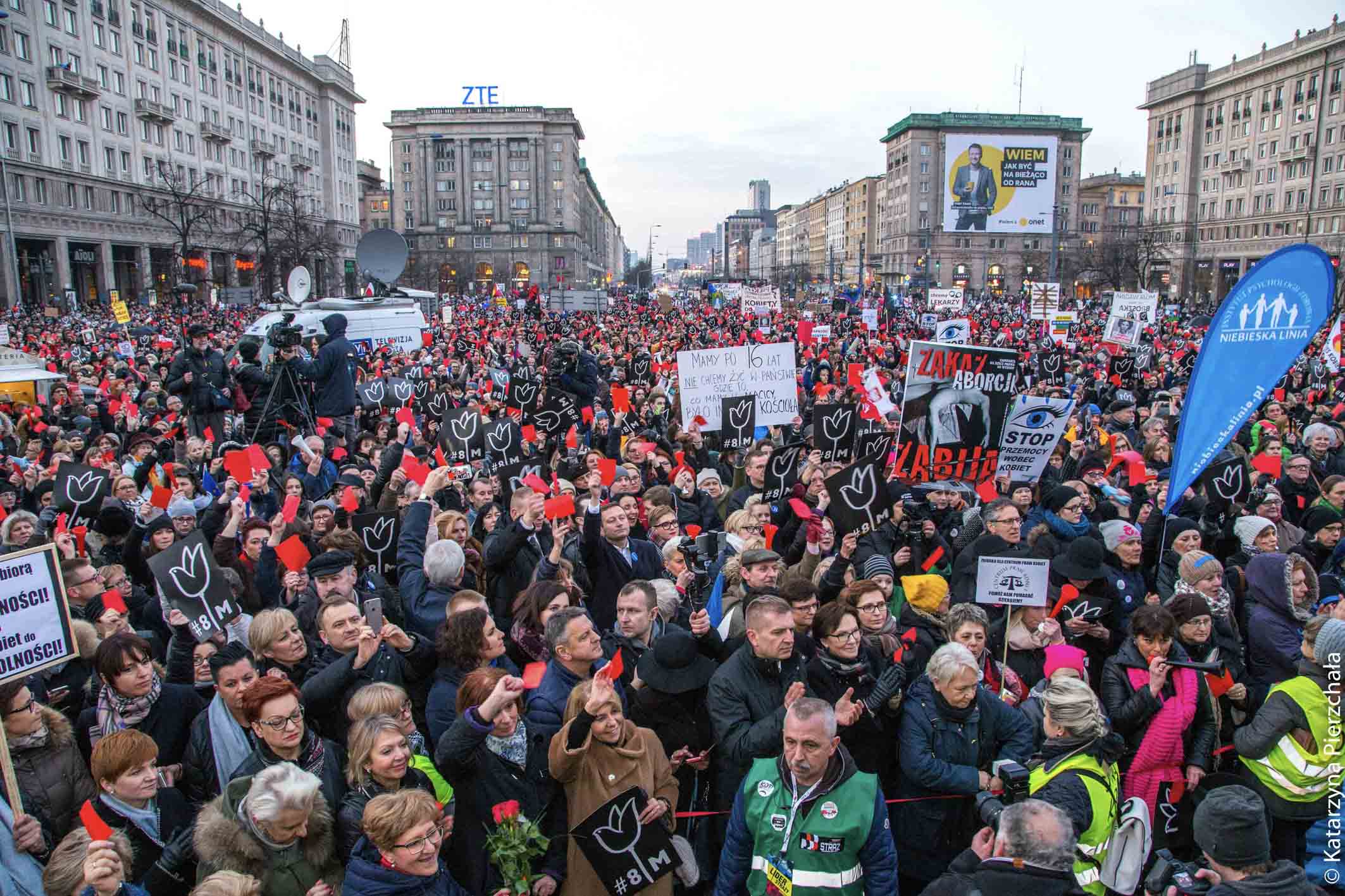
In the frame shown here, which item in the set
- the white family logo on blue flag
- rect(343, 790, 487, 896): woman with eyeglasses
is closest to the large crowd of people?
rect(343, 790, 487, 896): woman with eyeglasses

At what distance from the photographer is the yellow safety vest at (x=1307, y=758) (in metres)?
3.96

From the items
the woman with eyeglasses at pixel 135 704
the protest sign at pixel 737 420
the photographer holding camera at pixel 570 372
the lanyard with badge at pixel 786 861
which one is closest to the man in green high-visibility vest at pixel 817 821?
the lanyard with badge at pixel 786 861

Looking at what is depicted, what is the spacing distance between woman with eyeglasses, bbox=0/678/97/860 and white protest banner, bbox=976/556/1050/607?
4.29 metres

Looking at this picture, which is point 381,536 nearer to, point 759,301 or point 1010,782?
point 1010,782

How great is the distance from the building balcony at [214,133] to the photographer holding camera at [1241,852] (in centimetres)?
7899

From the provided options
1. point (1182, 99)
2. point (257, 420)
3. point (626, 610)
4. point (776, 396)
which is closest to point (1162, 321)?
point (776, 396)

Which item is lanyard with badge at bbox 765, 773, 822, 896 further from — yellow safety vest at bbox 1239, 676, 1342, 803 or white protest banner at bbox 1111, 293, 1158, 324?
white protest banner at bbox 1111, 293, 1158, 324

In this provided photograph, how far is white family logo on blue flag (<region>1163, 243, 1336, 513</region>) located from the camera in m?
4.97

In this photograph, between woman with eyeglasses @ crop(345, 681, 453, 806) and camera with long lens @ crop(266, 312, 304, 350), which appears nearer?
woman with eyeglasses @ crop(345, 681, 453, 806)

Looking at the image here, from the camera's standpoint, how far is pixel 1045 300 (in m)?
24.7

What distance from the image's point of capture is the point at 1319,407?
39.2ft

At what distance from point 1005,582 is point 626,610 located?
208cm

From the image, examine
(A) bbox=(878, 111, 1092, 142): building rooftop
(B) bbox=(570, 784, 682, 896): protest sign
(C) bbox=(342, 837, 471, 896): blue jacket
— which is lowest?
(B) bbox=(570, 784, 682, 896): protest sign

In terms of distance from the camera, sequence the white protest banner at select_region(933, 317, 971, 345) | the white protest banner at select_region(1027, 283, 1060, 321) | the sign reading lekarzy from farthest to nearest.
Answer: the white protest banner at select_region(1027, 283, 1060, 321)
the white protest banner at select_region(933, 317, 971, 345)
the sign reading lekarzy
